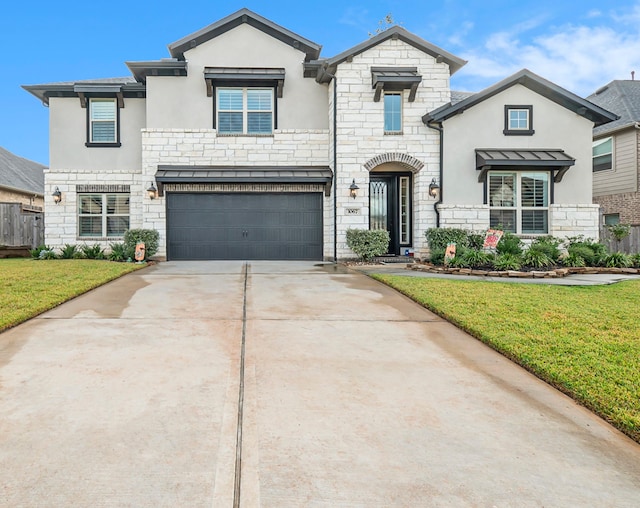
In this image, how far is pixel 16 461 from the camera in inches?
90.6

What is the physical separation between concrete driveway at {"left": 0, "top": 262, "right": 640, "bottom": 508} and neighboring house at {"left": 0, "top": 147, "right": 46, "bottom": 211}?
20.1m

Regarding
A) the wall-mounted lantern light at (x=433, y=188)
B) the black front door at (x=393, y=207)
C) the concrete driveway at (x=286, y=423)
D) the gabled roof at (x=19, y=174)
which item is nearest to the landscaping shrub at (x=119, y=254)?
the black front door at (x=393, y=207)

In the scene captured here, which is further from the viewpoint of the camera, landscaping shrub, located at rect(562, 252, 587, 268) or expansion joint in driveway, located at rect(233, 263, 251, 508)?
landscaping shrub, located at rect(562, 252, 587, 268)

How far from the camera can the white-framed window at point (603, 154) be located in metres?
18.2

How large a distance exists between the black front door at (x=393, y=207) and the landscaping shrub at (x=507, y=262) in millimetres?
3735

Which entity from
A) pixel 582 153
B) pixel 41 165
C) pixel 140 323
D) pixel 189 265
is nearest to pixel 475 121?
pixel 582 153

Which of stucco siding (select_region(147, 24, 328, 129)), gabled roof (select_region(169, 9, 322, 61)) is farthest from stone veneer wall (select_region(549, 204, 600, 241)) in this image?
gabled roof (select_region(169, 9, 322, 61))

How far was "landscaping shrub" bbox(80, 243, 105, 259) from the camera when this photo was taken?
45.2ft

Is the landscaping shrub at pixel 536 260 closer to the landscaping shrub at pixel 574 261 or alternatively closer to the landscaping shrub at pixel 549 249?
the landscaping shrub at pixel 549 249

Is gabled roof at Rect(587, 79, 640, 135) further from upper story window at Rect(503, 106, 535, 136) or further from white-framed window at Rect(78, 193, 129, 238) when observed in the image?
white-framed window at Rect(78, 193, 129, 238)

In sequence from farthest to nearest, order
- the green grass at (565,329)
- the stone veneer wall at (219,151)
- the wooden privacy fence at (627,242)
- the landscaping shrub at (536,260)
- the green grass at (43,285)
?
the wooden privacy fence at (627,242)
the stone veneer wall at (219,151)
the landscaping shrub at (536,260)
the green grass at (43,285)
the green grass at (565,329)

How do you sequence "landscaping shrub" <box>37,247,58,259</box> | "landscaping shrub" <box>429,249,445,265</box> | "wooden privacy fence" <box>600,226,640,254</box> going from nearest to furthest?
"landscaping shrub" <box>429,249,445,265</box>, "landscaping shrub" <box>37,247,58,259</box>, "wooden privacy fence" <box>600,226,640,254</box>

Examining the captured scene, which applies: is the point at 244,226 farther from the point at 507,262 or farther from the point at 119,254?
the point at 507,262

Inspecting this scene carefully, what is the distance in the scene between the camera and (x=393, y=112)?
13.5 meters
